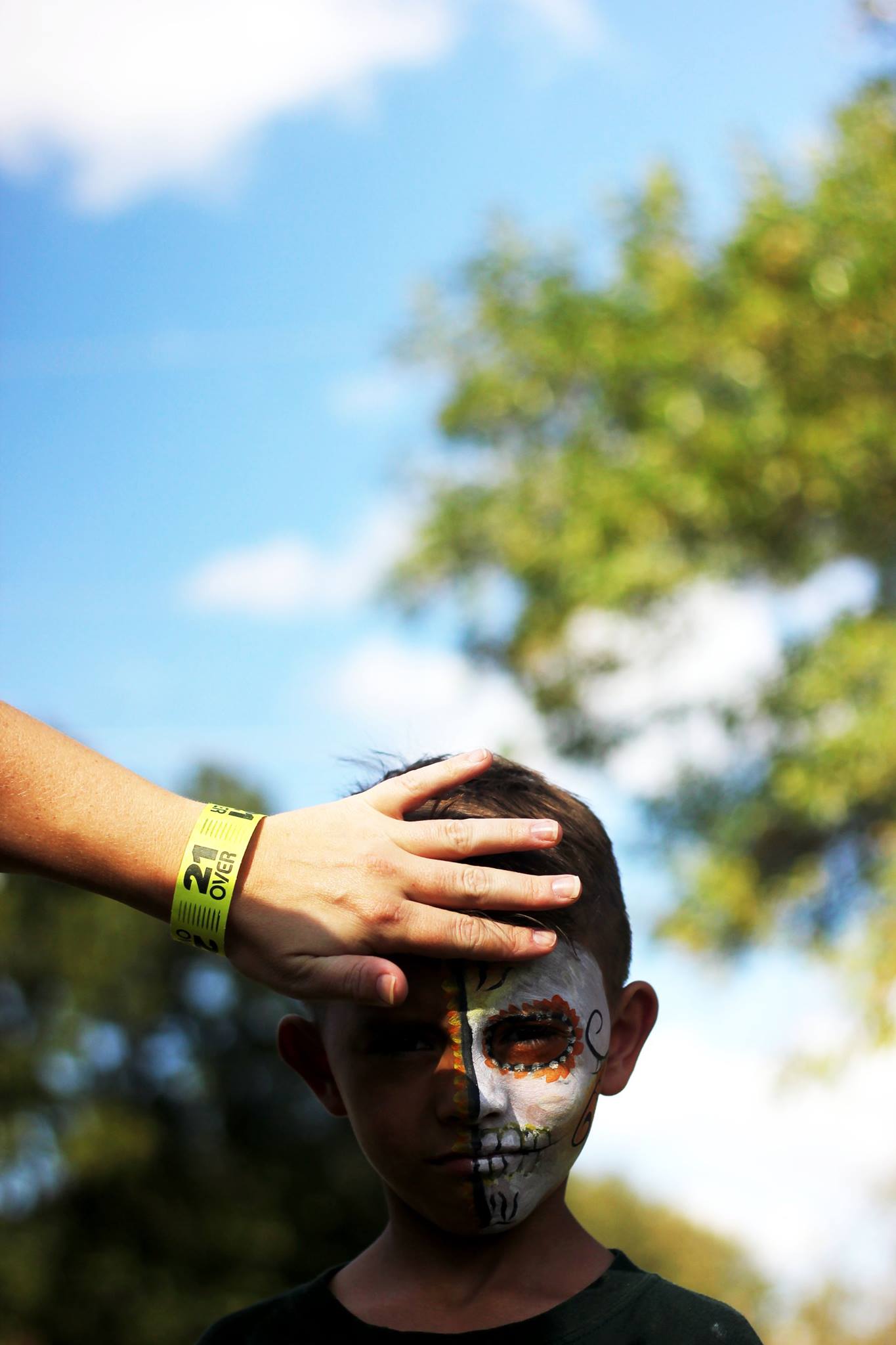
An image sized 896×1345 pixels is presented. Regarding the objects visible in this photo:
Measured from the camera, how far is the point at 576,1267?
194cm

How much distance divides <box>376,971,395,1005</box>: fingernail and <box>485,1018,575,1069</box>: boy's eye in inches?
11.0

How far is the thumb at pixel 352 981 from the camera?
1.66m

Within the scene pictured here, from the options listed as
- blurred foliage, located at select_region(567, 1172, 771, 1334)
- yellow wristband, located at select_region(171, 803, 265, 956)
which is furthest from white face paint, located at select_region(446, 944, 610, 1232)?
blurred foliage, located at select_region(567, 1172, 771, 1334)

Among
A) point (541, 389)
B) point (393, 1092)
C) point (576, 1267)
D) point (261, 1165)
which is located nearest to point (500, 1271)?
point (576, 1267)

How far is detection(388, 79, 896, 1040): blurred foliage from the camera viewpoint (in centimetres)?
1124

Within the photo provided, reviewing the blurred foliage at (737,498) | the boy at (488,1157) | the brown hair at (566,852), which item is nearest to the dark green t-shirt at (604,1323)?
the boy at (488,1157)

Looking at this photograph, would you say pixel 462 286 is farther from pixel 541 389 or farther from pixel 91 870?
pixel 91 870

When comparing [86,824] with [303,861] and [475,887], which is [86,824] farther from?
[475,887]

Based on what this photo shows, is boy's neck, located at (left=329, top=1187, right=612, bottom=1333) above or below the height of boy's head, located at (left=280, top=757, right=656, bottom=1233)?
below

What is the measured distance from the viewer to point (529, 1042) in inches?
76.2

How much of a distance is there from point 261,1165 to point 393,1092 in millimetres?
19335

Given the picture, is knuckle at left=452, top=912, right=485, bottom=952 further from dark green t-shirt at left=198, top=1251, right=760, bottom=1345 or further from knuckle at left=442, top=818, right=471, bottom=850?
dark green t-shirt at left=198, top=1251, right=760, bottom=1345

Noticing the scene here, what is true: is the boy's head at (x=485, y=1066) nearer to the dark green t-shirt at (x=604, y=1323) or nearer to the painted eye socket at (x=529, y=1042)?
the painted eye socket at (x=529, y=1042)

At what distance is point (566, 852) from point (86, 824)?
700mm
